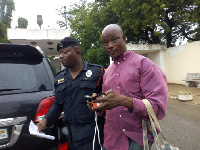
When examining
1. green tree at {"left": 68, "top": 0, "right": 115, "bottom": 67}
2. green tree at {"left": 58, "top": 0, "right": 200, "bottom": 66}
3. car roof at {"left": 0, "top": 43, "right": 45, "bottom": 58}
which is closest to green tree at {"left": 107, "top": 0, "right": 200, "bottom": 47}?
green tree at {"left": 58, "top": 0, "right": 200, "bottom": 66}

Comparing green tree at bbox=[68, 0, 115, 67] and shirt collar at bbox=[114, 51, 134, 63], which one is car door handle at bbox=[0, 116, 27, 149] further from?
green tree at bbox=[68, 0, 115, 67]

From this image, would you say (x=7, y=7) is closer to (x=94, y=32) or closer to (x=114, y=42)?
(x=94, y=32)

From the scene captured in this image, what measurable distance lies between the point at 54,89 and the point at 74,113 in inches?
15.8

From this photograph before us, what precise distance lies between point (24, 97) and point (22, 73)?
0.33 metres

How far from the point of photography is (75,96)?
1790 millimetres

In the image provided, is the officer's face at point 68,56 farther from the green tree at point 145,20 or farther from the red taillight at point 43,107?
the green tree at point 145,20

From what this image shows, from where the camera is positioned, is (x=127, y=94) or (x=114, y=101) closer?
(x=114, y=101)

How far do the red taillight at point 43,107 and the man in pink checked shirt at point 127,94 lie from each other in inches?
26.5

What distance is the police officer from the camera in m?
1.72

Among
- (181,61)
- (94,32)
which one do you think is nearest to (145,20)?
(181,61)

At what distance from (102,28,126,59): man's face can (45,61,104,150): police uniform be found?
46 cm

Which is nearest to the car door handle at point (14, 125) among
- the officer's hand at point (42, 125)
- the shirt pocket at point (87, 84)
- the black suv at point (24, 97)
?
the black suv at point (24, 97)

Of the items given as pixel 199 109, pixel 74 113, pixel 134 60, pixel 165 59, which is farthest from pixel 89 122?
pixel 165 59

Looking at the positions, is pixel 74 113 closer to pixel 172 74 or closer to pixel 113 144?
pixel 113 144
